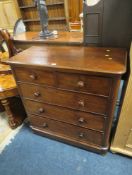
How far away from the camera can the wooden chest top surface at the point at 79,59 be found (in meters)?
0.83

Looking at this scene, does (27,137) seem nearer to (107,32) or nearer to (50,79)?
(50,79)

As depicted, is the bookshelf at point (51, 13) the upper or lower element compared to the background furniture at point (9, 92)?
upper

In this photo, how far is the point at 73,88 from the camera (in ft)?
3.15

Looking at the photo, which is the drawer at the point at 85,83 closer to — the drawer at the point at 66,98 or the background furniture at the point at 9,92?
the drawer at the point at 66,98

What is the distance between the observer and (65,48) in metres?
1.18

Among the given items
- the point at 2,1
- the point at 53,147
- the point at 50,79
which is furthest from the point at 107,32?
the point at 2,1

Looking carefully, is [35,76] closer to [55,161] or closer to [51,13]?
[55,161]

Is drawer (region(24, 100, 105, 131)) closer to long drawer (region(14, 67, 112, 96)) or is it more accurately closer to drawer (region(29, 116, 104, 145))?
drawer (region(29, 116, 104, 145))

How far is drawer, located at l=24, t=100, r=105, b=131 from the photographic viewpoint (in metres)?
1.07

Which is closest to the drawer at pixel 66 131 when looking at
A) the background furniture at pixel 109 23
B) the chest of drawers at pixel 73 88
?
the chest of drawers at pixel 73 88

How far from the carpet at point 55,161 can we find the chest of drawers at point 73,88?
0.10 metres

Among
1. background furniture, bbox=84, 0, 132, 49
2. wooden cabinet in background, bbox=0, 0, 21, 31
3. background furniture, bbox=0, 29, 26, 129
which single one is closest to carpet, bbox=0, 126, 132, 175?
background furniture, bbox=0, 29, 26, 129

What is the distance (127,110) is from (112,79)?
319 millimetres

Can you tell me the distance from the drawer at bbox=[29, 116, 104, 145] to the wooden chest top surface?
1.93 feet
